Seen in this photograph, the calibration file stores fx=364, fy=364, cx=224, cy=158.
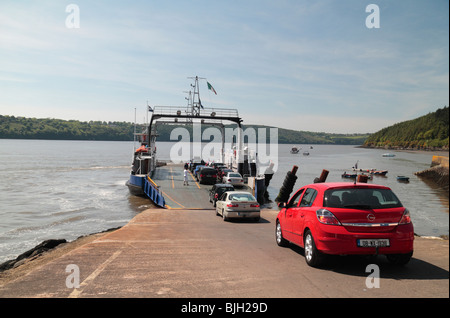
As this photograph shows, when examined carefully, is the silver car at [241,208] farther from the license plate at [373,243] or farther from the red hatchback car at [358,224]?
the license plate at [373,243]

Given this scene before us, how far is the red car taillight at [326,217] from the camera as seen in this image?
20.9ft

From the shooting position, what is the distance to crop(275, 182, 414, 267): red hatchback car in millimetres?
6211

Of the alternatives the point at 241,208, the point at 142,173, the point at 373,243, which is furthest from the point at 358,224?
the point at 142,173

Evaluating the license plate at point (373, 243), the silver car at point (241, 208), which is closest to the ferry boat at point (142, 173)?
the silver car at point (241, 208)

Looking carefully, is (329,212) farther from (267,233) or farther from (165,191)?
(165,191)

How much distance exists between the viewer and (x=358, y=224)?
20.5 feet

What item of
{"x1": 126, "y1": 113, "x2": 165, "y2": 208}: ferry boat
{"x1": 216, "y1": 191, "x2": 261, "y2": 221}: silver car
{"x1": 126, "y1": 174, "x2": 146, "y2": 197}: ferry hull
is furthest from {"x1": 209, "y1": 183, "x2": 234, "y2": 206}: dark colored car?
{"x1": 126, "y1": 174, "x2": 146, "y2": 197}: ferry hull

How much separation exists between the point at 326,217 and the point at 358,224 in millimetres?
542

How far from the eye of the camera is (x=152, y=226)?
1420 cm

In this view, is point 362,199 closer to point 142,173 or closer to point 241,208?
point 241,208

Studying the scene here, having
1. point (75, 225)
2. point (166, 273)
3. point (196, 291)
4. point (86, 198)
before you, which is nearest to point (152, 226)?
point (166, 273)

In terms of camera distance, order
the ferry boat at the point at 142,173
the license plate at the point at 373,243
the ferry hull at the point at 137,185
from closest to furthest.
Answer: the license plate at the point at 373,243 → the ferry boat at the point at 142,173 → the ferry hull at the point at 137,185

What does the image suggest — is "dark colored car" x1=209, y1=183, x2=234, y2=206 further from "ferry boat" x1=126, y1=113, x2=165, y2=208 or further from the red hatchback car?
the red hatchback car

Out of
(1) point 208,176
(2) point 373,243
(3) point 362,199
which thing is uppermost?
(3) point 362,199
